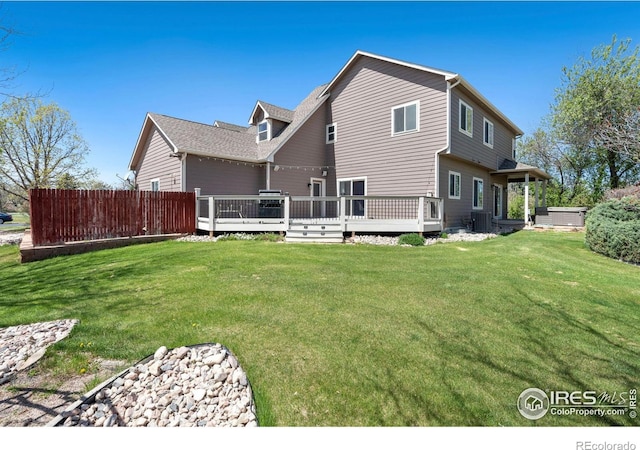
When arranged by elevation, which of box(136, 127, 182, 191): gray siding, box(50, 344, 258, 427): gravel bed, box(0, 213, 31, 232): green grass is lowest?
box(50, 344, 258, 427): gravel bed

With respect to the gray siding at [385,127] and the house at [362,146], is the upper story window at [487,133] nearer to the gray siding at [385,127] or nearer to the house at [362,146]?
the house at [362,146]

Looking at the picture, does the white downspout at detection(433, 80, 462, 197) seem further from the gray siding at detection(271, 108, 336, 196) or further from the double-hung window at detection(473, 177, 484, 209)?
the gray siding at detection(271, 108, 336, 196)

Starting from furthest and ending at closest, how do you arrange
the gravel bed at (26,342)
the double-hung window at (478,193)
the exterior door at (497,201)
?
1. the exterior door at (497,201)
2. the double-hung window at (478,193)
3. the gravel bed at (26,342)

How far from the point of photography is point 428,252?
29.3ft

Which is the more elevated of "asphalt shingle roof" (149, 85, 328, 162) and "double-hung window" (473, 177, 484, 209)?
"asphalt shingle roof" (149, 85, 328, 162)

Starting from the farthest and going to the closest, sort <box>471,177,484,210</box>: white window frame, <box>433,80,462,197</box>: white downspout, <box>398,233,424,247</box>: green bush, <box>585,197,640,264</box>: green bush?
<box>471,177,484,210</box>: white window frame < <box>433,80,462,197</box>: white downspout < <box>398,233,424,247</box>: green bush < <box>585,197,640,264</box>: green bush

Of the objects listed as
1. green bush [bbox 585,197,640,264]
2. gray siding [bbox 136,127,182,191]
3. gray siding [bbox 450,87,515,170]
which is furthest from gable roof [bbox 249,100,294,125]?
green bush [bbox 585,197,640,264]

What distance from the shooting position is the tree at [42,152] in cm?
2391

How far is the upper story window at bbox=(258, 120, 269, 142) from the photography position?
674 inches

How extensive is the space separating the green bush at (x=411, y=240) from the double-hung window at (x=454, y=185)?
416 cm

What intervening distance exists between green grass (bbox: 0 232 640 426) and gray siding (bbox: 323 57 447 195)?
6648 mm

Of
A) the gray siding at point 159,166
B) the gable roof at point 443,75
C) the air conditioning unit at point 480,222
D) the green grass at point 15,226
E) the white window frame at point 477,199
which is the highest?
the gable roof at point 443,75

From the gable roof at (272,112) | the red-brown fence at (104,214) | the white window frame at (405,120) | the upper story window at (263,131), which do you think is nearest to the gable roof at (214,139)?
the gable roof at (272,112)

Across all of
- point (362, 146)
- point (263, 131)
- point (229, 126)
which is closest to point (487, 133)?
point (362, 146)
